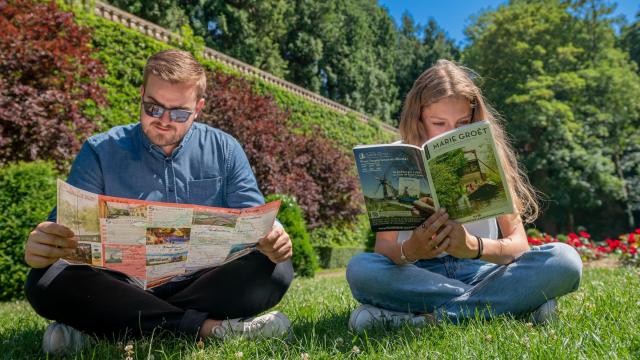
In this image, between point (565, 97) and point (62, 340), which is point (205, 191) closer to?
point (62, 340)

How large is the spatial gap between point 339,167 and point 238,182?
9.51m

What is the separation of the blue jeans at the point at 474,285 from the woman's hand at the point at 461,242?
0.71 feet

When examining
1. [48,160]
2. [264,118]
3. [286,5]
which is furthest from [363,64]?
[48,160]

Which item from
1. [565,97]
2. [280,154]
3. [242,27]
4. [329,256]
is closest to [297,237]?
[280,154]

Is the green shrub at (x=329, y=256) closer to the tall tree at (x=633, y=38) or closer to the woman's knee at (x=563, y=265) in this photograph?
the woman's knee at (x=563, y=265)

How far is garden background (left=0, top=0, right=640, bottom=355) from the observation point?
5.21 meters

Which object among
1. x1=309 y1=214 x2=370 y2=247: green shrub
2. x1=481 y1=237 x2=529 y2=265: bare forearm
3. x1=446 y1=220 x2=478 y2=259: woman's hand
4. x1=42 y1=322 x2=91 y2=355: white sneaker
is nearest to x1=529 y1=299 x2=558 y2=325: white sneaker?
x1=481 y1=237 x2=529 y2=265: bare forearm

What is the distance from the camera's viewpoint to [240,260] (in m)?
1.99

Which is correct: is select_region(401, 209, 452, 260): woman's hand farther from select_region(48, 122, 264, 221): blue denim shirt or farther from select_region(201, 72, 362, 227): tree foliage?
select_region(201, 72, 362, 227): tree foliage

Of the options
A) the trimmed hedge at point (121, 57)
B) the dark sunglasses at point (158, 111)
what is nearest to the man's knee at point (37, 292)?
the dark sunglasses at point (158, 111)

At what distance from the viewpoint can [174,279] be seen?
6.90 ft

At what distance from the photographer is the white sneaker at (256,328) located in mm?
1938

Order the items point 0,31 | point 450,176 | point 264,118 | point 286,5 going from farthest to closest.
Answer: point 286,5 < point 264,118 < point 0,31 < point 450,176

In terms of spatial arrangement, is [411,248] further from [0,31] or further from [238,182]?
[0,31]
